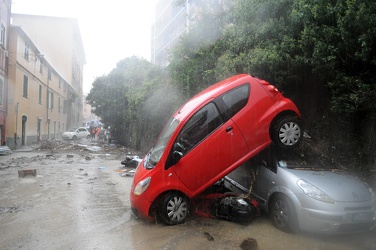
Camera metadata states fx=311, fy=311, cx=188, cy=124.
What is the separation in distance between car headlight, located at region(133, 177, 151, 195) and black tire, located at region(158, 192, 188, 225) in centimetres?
35

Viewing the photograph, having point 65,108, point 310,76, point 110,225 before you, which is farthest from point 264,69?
point 65,108

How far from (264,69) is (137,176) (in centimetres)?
379

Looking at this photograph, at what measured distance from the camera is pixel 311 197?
4.52 m

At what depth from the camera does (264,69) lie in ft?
23.4

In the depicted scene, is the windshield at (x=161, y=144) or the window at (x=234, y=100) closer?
the windshield at (x=161, y=144)

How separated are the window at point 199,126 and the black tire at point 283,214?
5.17 feet

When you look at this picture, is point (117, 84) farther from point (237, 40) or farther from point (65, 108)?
point (65, 108)

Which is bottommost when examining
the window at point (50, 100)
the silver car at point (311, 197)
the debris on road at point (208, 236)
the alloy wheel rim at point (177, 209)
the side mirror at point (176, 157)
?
the debris on road at point (208, 236)

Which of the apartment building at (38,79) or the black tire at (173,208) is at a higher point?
the apartment building at (38,79)

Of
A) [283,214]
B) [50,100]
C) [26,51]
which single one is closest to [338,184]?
[283,214]

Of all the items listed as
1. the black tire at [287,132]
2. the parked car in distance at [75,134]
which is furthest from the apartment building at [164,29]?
the black tire at [287,132]

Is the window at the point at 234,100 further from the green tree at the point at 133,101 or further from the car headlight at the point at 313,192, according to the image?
the green tree at the point at 133,101

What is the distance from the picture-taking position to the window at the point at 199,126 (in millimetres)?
5250

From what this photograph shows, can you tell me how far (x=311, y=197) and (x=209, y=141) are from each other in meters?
1.78
